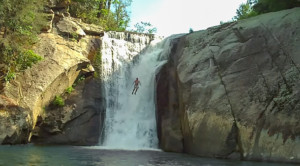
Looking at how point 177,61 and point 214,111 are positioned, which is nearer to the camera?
point 214,111

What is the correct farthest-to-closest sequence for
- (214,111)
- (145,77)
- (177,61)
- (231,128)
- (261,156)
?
(145,77) < (177,61) < (214,111) < (231,128) < (261,156)

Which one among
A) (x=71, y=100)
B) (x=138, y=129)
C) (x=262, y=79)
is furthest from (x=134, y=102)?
(x=262, y=79)

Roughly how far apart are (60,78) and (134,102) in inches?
182

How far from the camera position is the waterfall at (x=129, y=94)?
1734 centimetres

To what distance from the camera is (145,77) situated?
20234 millimetres

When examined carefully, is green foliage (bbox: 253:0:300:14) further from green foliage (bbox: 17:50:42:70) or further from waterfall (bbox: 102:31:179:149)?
green foliage (bbox: 17:50:42:70)

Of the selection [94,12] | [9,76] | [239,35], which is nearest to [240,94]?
[239,35]

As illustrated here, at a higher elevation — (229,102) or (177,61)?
(177,61)

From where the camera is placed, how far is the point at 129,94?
19.9 meters

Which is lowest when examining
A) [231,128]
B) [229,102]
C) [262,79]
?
[231,128]

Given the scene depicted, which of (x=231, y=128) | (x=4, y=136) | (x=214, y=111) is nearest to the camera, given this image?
(x=231, y=128)

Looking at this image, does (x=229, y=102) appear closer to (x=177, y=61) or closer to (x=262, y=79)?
(x=262, y=79)

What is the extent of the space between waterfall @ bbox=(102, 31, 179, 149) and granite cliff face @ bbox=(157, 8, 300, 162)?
131 centimetres

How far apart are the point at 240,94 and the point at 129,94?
8.64 m
